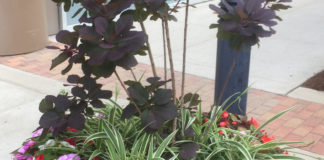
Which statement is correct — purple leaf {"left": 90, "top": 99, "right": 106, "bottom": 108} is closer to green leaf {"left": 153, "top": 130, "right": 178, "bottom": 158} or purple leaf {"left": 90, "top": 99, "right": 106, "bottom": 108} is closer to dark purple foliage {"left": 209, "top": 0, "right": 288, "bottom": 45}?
green leaf {"left": 153, "top": 130, "right": 178, "bottom": 158}

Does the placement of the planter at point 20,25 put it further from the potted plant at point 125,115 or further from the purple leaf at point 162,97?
the purple leaf at point 162,97

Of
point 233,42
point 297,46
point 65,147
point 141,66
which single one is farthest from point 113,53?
point 297,46

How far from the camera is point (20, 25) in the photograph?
5.97 meters

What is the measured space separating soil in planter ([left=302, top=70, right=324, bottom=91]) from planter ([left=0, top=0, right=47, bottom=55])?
3674 mm

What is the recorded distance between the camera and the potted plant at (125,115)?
1899 mm

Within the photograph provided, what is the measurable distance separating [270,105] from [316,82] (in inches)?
38.8

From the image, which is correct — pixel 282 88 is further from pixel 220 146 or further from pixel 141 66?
pixel 220 146

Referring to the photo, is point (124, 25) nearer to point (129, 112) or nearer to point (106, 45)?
point (106, 45)

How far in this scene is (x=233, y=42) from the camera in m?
2.08

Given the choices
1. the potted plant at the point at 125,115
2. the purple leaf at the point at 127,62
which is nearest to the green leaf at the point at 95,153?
the potted plant at the point at 125,115

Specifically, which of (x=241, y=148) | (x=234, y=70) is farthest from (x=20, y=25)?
(x=241, y=148)

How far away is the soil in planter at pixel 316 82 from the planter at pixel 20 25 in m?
3.67

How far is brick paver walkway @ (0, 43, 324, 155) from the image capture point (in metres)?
3.76

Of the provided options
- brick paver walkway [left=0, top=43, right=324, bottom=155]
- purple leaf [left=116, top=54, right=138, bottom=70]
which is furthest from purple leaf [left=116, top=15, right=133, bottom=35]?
brick paver walkway [left=0, top=43, right=324, bottom=155]
